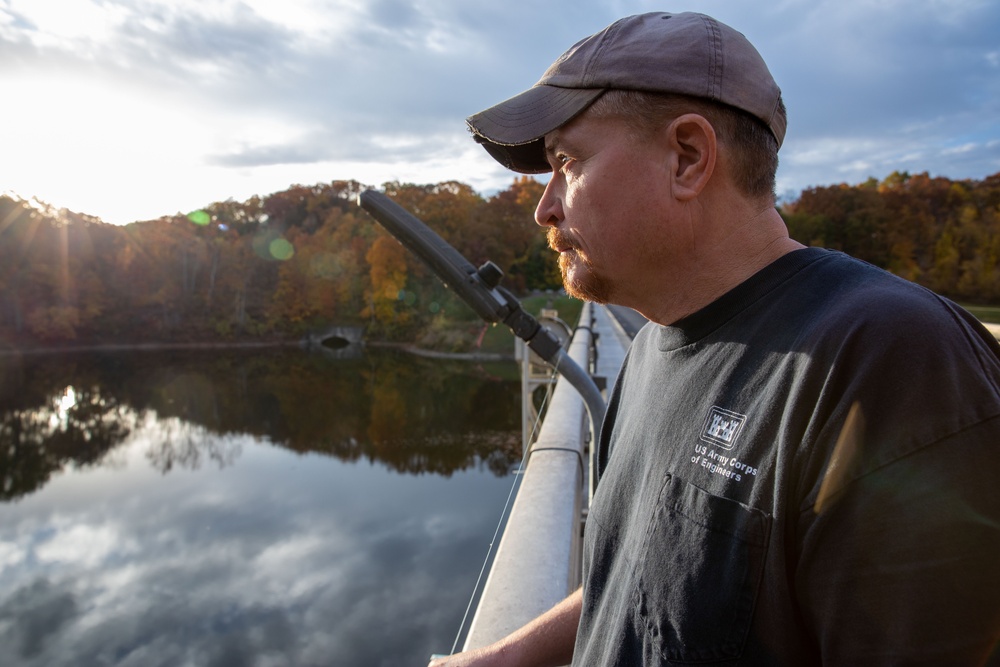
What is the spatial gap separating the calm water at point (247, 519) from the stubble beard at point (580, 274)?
1803 cm

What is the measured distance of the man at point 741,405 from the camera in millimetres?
909

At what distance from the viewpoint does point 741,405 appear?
122cm

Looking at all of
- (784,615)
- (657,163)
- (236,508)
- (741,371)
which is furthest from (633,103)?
(236,508)

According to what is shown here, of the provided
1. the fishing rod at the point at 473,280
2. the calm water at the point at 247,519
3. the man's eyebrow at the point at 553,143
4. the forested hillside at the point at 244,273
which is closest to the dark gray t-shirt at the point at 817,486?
the man's eyebrow at the point at 553,143

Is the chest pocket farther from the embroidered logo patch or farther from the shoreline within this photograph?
the shoreline

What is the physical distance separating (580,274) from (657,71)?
0.47 meters

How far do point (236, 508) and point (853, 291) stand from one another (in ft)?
103

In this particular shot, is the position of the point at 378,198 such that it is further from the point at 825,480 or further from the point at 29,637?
the point at 29,637

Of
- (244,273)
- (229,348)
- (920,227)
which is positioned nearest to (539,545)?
(920,227)

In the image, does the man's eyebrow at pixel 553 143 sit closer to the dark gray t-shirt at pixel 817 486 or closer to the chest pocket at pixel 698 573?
the dark gray t-shirt at pixel 817 486

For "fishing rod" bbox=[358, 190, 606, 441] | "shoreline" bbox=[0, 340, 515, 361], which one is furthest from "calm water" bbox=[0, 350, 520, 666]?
"fishing rod" bbox=[358, 190, 606, 441]

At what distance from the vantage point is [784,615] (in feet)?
3.55

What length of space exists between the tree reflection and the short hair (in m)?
30.6

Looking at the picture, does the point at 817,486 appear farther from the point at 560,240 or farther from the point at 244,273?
the point at 244,273
